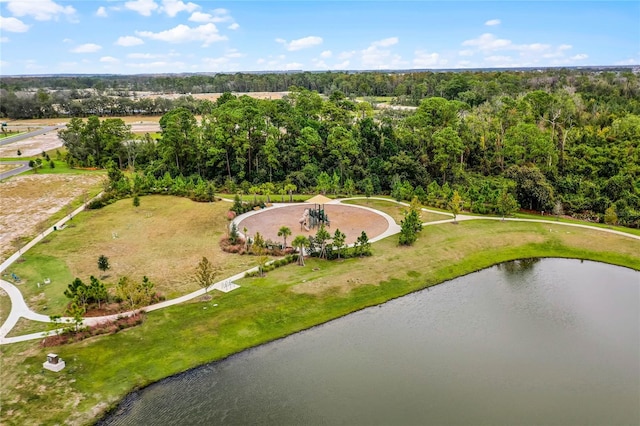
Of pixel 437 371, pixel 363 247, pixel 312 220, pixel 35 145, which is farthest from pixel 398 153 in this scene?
pixel 35 145

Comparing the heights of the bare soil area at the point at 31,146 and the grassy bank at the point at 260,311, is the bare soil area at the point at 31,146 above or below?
above

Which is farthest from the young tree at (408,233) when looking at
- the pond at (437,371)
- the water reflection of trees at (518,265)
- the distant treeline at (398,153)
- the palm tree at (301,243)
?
the distant treeline at (398,153)

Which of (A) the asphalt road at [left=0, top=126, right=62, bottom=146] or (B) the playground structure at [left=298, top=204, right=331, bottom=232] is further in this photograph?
(A) the asphalt road at [left=0, top=126, right=62, bottom=146]

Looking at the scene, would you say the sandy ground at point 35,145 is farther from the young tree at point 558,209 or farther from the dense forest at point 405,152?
the young tree at point 558,209

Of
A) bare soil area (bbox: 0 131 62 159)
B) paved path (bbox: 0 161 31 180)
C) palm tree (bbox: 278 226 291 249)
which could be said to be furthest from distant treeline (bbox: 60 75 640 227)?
palm tree (bbox: 278 226 291 249)

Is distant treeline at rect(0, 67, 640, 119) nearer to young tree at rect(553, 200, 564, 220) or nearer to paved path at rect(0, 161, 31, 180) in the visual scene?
paved path at rect(0, 161, 31, 180)

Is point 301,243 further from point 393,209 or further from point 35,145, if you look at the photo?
point 35,145
